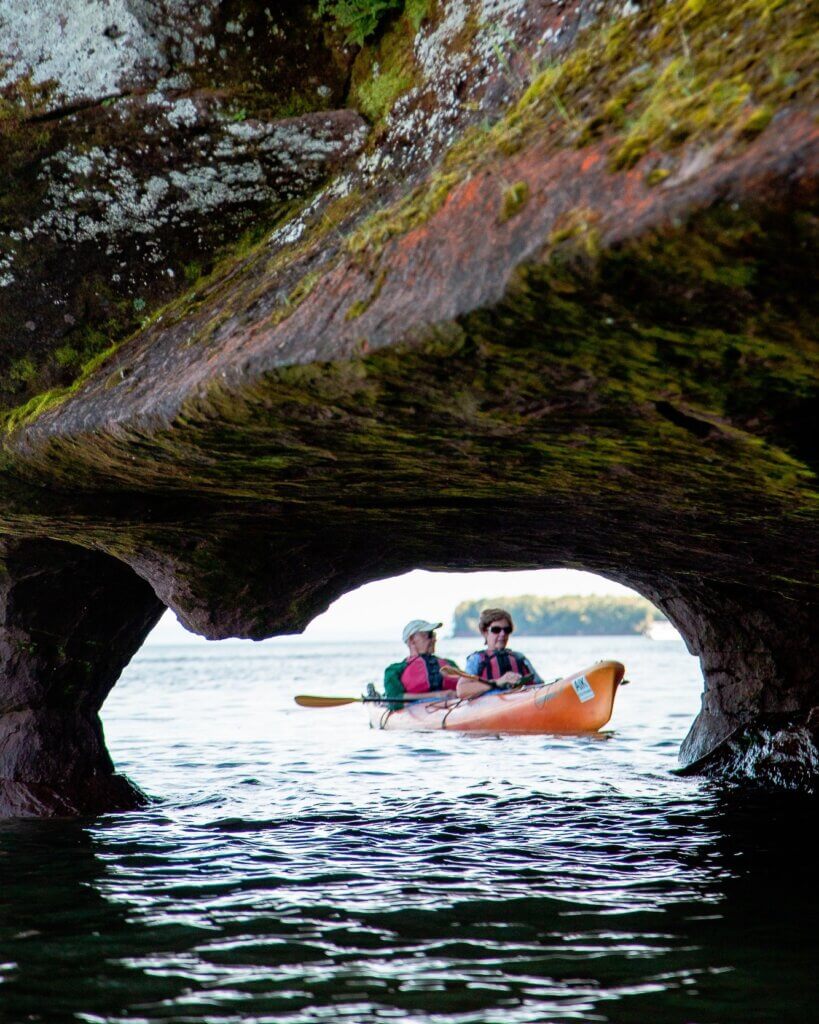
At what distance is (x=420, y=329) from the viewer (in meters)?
3.74

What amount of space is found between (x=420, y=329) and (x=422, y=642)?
1360cm

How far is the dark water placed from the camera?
178 inches

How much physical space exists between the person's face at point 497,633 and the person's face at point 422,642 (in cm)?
97

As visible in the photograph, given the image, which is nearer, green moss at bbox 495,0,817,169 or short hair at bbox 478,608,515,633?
green moss at bbox 495,0,817,169

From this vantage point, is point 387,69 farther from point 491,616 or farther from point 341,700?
point 341,700

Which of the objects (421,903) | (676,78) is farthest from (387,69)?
(421,903)

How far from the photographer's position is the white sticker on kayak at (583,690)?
49.1 ft

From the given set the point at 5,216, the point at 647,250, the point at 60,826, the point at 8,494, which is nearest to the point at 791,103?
the point at 647,250

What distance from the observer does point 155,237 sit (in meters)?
6.43

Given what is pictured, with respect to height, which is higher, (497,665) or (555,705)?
(497,665)

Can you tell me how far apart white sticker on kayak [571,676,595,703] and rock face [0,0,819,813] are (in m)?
5.52

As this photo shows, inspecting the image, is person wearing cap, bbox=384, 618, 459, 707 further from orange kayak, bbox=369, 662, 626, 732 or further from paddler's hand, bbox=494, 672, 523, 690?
orange kayak, bbox=369, 662, 626, 732

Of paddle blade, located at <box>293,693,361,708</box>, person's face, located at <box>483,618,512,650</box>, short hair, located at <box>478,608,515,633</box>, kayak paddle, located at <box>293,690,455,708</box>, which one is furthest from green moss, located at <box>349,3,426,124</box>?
paddle blade, located at <box>293,693,361,708</box>

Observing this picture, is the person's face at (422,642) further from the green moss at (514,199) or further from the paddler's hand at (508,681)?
the green moss at (514,199)
